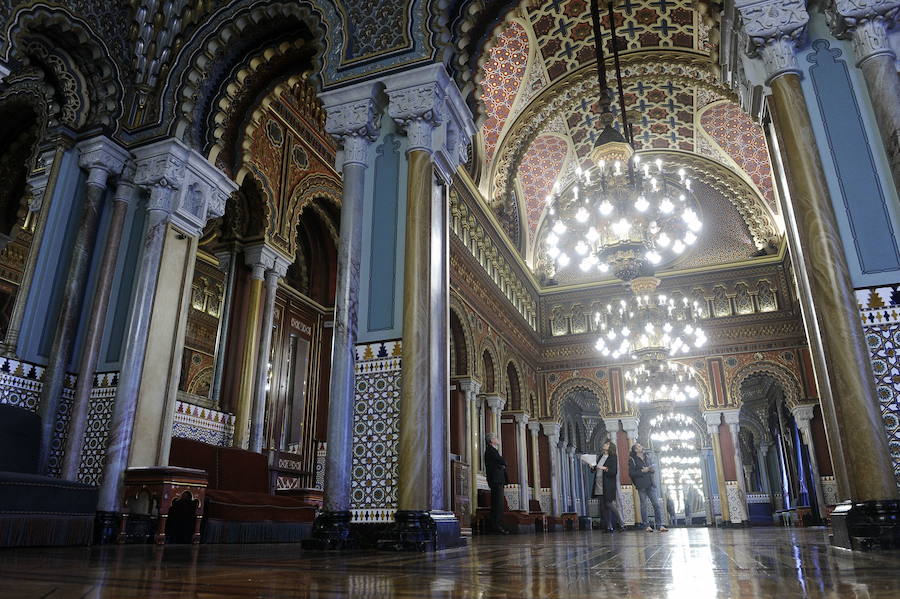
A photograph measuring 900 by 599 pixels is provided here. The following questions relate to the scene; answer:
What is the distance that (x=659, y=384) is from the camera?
1163 cm

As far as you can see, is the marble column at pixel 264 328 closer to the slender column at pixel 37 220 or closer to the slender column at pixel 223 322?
the slender column at pixel 223 322

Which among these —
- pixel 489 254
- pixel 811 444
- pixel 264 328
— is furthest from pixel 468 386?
pixel 811 444

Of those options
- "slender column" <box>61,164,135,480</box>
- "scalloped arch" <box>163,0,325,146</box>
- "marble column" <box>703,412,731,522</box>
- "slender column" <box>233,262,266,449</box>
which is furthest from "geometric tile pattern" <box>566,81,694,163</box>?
"slender column" <box>61,164,135,480</box>

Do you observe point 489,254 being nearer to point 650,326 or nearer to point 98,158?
point 650,326

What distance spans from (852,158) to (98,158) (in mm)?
6503

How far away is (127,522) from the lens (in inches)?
200

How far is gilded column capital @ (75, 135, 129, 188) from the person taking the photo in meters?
6.03

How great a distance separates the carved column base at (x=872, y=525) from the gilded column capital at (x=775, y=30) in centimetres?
295

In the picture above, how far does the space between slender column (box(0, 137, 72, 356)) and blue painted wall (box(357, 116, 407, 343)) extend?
3.12 m

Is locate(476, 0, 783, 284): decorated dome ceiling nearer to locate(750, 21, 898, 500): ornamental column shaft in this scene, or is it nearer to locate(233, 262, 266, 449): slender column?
locate(233, 262, 266, 449): slender column

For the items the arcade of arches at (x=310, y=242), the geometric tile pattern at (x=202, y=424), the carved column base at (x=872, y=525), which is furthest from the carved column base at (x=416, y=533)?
the geometric tile pattern at (x=202, y=424)

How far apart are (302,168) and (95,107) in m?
3.50

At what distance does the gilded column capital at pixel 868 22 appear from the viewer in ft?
13.8

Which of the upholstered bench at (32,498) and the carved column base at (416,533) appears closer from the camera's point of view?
the upholstered bench at (32,498)
